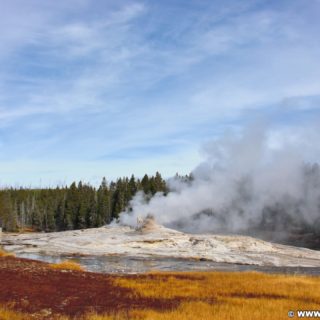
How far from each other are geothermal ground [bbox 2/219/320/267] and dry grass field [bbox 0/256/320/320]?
65.0ft

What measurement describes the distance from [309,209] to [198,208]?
22.6 metres

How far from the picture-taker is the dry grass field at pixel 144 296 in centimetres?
1950

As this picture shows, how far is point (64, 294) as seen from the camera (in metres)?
23.5

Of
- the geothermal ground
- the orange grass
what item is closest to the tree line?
the geothermal ground

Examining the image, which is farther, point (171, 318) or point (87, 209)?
point (87, 209)

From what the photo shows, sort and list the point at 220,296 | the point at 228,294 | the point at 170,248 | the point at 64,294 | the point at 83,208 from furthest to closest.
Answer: the point at 83,208
the point at 170,248
the point at 228,294
the point at 220,296
the point at 64,294

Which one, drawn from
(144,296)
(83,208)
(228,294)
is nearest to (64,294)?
(144,296)

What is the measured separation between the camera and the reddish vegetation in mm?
20809

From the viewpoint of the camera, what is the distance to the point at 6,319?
17453 millimetres

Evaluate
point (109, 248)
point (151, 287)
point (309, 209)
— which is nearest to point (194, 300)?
point (151, 287)

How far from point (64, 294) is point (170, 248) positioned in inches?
1399

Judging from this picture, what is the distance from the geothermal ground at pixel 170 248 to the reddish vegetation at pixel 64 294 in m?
26.0

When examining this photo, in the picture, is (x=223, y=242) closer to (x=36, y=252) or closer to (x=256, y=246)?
(x=256, y=246)

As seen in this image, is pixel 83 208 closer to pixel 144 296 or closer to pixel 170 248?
pixel 170 248
